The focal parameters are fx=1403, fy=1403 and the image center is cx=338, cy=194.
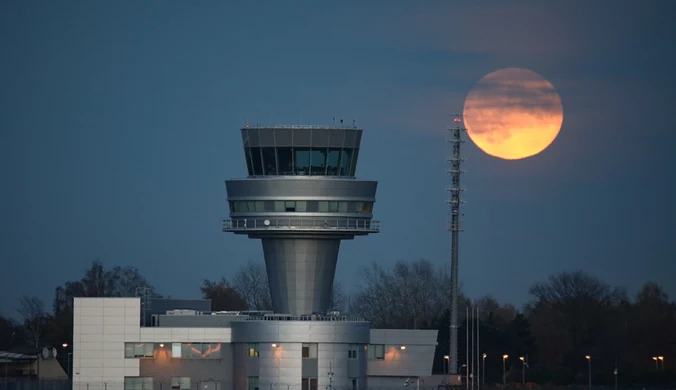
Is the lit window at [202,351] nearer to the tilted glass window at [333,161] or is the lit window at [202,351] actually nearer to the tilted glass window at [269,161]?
the tilted glass window at [269,161]

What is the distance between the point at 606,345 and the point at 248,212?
6664cm

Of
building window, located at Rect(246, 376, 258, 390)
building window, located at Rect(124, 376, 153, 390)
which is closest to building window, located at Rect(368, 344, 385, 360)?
building window, located at Rect(246, 376, 258, 390)

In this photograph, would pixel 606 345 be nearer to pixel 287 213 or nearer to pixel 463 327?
pixel 463 327

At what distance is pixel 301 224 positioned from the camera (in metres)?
108

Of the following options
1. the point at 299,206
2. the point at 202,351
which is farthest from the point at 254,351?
the point at 299,206

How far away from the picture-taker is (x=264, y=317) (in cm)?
10919

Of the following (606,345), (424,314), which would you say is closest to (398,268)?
(424,314)

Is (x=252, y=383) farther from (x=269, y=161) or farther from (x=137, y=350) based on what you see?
(x=269, y=161)

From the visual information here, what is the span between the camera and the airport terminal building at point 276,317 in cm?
10731

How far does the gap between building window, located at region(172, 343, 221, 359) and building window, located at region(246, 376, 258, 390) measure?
12.0 feet

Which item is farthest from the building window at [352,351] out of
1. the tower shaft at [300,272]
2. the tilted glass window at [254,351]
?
the tilted glass window at [254,351]

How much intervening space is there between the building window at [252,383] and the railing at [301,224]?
11459 mm

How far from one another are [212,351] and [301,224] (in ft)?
41.0

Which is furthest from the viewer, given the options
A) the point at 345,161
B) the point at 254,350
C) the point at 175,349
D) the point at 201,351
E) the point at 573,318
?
the point at 573,318
